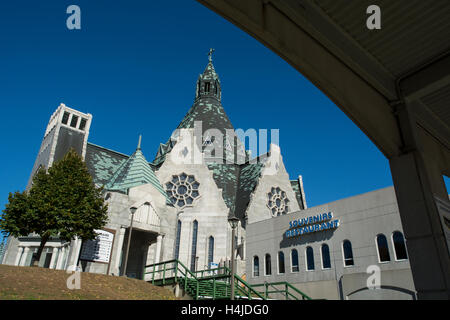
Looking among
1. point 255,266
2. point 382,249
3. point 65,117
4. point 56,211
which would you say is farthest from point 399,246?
point 65,117

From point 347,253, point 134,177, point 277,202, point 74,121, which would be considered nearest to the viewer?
point 347,253

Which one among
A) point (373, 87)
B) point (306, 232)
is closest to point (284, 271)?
point (306, 232)

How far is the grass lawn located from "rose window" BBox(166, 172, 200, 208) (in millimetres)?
23970

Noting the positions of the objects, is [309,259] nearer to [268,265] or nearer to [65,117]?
[268,265]

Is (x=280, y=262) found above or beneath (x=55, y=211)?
beneath

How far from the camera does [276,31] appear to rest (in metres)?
5.10

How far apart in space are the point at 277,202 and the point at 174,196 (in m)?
15.2

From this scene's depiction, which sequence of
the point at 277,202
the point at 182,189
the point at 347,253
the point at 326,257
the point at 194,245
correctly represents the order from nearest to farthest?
the point at 347,253 → the point at 326,257 → the point at 194,245 → the point at 182,189 → the point at 277,202

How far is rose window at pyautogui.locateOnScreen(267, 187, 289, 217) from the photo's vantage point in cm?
Result: 4588

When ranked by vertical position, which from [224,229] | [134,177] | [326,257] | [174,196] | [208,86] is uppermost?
[208,86]

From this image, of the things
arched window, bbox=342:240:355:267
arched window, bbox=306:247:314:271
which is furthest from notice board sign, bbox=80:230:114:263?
arched window, bbox=342:240:355:267

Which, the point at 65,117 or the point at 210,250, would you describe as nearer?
the point at 210,250

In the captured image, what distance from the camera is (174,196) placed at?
134ft

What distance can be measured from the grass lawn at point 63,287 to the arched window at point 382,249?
1662 centimetres
